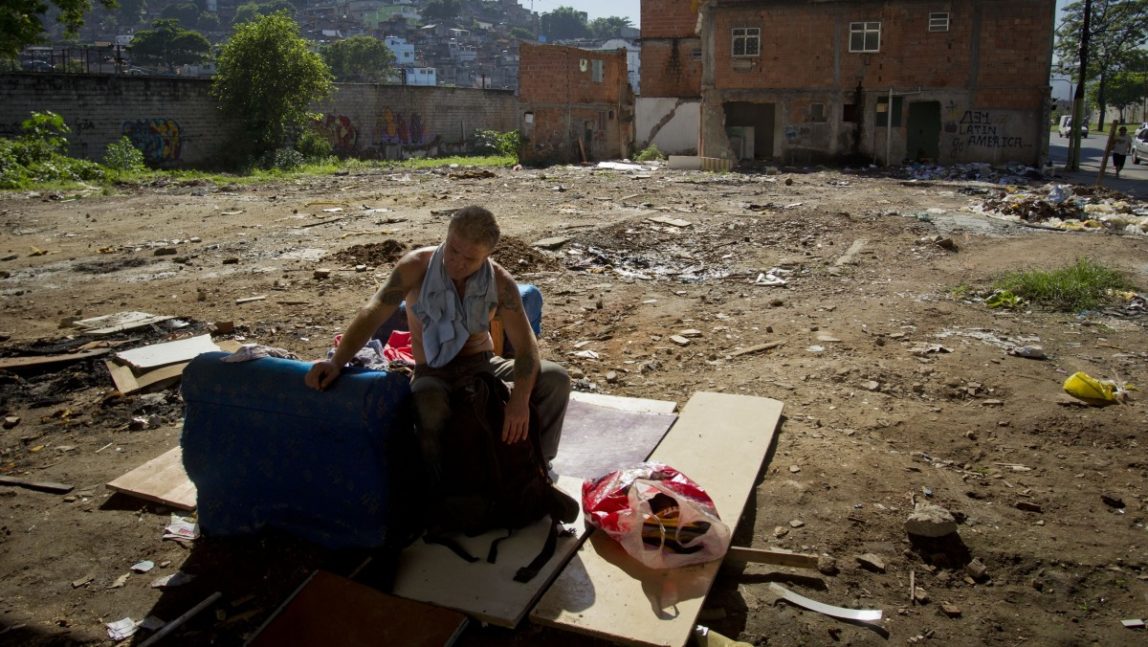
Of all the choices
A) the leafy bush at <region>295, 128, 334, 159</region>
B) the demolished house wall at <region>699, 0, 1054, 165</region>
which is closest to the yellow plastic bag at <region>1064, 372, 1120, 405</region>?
the demolished house wall at <region>699, 0, 1054, 165</region>

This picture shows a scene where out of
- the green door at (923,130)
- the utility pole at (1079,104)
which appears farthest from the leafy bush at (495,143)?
the utility pole at (1079,104)

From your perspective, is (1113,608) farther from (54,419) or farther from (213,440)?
(54,419)

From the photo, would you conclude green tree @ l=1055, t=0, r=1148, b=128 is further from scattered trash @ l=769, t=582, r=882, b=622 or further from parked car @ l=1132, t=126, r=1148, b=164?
scattered trash @ l=769, t=582, r=882, b=622

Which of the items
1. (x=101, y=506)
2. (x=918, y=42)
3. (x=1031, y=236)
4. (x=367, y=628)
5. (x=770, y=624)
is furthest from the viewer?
(x=918, y=42)

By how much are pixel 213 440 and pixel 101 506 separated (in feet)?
3.45

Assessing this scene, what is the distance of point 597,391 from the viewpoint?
18.5ft

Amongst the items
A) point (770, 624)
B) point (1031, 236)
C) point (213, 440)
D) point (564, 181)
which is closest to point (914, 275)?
point (1031, 236)

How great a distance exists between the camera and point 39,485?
423 centimetres

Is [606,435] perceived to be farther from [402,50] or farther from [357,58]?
[402,50]

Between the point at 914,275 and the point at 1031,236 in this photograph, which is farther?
the point at 1031,236

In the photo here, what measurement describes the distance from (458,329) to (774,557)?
62.4 inches

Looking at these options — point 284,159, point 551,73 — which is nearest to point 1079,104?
point 551,73

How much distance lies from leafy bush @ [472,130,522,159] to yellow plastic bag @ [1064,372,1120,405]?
105 feet

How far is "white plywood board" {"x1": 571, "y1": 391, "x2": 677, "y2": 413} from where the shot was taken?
4.91 metres
